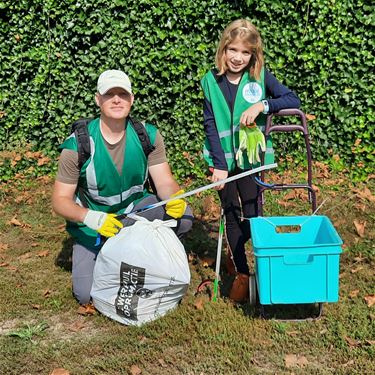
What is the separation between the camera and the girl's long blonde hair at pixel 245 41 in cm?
346

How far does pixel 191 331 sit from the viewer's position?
138 inches

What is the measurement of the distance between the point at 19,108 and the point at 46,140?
457mm

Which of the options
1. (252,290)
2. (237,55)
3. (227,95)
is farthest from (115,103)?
(252,290)

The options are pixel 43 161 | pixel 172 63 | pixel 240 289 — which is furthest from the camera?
pixel 43 161

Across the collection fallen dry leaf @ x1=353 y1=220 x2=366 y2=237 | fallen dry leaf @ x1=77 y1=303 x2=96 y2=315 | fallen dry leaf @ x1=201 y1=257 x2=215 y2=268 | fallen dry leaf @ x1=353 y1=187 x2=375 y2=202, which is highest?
fallen dry leaf @ x1=353 y1=187 x2=375 y2=202

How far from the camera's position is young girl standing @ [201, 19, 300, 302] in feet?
11.5

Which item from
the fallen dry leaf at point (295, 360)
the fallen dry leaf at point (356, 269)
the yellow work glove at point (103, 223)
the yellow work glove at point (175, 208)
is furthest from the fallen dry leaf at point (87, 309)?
the fallen dry leaf at point (356, 269)

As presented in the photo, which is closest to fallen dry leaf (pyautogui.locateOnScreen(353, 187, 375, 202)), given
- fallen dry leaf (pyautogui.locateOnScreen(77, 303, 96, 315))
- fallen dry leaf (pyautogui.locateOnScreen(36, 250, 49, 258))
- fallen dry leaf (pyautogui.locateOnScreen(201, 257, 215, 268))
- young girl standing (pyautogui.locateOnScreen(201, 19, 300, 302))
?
fallen dry leaf (pyautogui.locateOnScreen(201, 257, 215, 268))

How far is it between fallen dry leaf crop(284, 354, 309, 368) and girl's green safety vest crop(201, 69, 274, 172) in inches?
48.1

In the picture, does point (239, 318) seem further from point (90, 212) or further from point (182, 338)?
point (90, 212)

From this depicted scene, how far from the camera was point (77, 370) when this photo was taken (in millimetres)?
3229

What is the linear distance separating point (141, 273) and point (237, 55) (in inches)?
58.3

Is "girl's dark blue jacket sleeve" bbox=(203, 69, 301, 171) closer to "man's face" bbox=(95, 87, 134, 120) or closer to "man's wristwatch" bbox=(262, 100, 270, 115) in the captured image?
"man's wristwatch" bbox=(262, 100, 270, 115)

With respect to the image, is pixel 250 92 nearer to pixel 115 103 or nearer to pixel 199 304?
pixel 115 103
